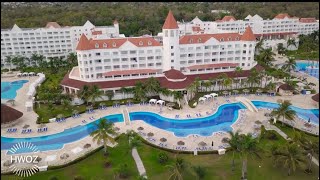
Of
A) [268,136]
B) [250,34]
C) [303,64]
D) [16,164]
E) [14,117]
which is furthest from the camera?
[303,64]

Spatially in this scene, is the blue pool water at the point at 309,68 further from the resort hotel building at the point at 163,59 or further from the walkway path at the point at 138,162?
the walkway path at the point at 138,162

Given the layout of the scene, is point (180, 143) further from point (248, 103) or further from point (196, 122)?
point (248, 103)

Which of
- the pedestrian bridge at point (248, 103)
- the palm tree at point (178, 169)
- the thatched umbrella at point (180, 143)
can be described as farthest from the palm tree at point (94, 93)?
the pedestrian bridge at point (248, 103)

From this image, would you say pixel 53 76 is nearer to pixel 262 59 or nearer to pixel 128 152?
pixel 128 152

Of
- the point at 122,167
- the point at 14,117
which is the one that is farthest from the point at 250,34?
the point at 14,117

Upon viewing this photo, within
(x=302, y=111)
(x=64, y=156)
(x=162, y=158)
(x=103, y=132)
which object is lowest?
(x=64, y=156)

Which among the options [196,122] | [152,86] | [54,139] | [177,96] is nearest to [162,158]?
[196,122]
